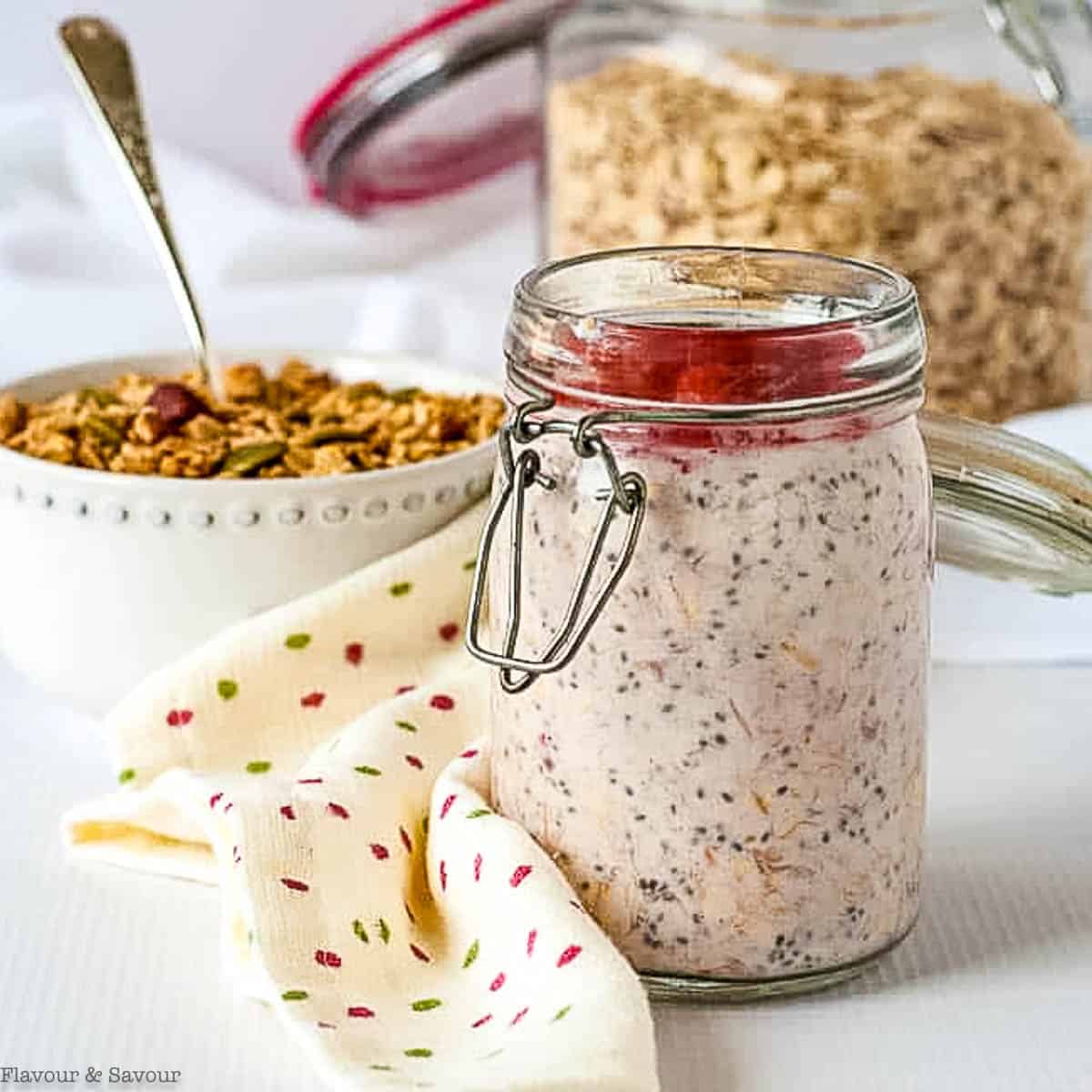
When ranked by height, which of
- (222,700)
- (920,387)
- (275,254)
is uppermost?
(920,387)

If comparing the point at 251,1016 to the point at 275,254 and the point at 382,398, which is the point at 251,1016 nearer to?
the point at 382,398

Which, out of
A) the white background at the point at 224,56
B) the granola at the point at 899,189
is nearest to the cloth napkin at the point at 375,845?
the granola at the point at 899,189

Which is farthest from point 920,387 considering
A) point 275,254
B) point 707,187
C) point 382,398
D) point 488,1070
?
point 275,254

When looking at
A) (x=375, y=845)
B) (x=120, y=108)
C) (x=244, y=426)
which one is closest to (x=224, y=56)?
(x=120, y=108)

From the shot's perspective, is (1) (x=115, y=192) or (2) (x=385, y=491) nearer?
(2) (x=385, y=491)

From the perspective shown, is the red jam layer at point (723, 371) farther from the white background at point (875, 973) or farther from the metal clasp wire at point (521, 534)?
the white background at point (875, 973)

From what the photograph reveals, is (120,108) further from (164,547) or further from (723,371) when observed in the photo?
(723,371)
